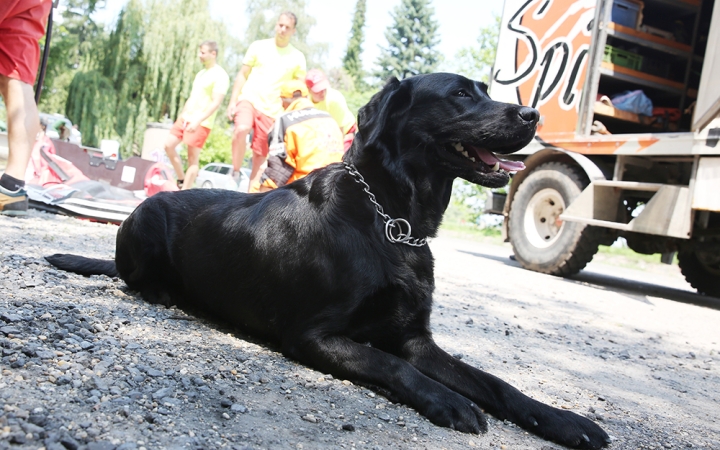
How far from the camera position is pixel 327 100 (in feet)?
23.3

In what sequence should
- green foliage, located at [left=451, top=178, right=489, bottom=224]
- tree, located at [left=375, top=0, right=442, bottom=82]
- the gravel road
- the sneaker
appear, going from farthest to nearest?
tree, located at [left=375, top=0, right=442, bottom=82], green foliage, located at [left=451, top=178, right=489, bottom=224], the sneaker, the gravel road

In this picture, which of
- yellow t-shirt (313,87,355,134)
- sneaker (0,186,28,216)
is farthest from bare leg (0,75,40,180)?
yellow t-shirt (313,87,355,134)

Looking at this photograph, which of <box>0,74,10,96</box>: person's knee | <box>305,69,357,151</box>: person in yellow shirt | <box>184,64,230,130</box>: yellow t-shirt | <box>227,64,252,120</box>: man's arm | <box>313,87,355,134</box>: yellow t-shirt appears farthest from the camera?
<box>184,64,230,130</box>: yellow t-shirt

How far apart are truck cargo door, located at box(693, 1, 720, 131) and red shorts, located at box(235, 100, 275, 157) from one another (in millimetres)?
4645

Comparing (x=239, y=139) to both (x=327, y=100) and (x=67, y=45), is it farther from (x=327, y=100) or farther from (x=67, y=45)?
(x=67, y=45)

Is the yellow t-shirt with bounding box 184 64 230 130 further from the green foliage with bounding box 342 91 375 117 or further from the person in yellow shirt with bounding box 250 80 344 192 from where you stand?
the green foliage with bounding box 342 91 375 117

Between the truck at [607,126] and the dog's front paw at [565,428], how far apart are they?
464cm

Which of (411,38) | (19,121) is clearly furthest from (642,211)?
(411,38)

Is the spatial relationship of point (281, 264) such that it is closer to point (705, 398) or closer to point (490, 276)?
point (705, 398)

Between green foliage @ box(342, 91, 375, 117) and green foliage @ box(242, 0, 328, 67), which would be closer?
green foliage @ box(242, 0, 328, 67)

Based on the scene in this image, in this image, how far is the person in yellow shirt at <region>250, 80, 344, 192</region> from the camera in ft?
18.9

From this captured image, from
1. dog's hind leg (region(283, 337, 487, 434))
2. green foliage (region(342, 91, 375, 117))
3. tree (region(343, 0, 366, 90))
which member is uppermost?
tree (region(343, 0, 366, 90))

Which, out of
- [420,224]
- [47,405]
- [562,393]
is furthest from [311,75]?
[47,405]

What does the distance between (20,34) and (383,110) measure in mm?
3345
